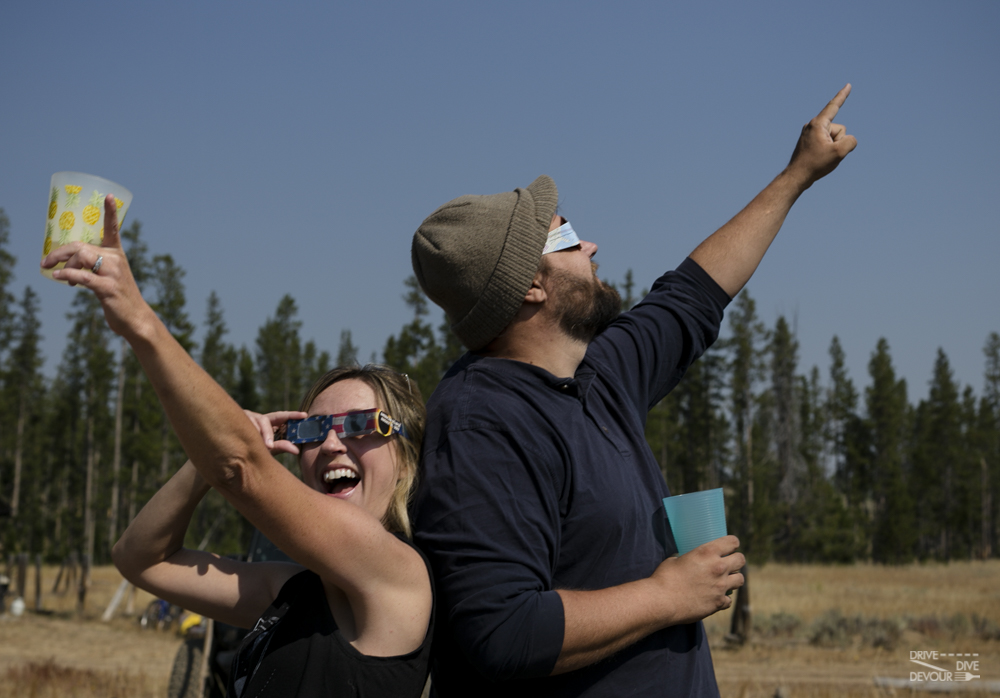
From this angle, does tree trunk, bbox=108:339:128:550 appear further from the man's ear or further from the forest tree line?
the man's ear

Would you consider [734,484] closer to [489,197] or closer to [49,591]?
[49,591]

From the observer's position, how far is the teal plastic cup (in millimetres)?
2141

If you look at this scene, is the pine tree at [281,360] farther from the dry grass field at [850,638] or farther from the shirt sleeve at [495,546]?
the shirt sleeve at [495,546]

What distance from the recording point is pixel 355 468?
2.11 meters

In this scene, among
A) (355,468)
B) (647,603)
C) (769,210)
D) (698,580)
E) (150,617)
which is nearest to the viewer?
(647,603)

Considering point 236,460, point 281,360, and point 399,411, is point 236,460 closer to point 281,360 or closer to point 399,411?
point 399,411

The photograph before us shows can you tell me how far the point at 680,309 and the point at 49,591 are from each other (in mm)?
34806

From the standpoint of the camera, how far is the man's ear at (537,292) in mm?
2374

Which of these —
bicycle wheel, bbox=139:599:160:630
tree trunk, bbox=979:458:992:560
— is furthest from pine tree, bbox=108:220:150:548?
tree trunk, bbox=979:458:992:560

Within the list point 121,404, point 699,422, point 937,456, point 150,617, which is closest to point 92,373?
point 121,404

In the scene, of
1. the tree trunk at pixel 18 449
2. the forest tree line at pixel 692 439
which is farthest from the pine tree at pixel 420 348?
the tree trunk at pixel 18 449

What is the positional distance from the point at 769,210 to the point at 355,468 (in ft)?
5.85

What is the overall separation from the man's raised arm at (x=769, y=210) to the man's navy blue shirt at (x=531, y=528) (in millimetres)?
892

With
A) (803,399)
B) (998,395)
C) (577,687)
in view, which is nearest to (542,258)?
(577,687)
